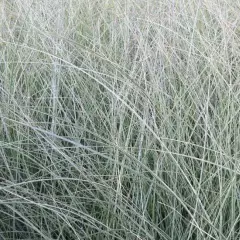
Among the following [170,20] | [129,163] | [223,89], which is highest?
[170,20]

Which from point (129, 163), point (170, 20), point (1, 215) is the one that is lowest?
point (1, 215)

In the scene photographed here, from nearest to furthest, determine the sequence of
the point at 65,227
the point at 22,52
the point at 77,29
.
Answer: the point at 65,227, the point at 22,52, the point at 77,29

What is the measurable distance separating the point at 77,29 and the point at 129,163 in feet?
2.60

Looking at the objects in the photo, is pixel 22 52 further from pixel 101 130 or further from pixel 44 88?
pixel 101 130

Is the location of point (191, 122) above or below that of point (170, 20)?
below

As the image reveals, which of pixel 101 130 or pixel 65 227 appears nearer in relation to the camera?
pixel 65 227

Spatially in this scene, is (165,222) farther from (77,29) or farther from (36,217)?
(77,29)

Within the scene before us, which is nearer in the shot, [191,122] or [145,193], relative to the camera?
[145,193]

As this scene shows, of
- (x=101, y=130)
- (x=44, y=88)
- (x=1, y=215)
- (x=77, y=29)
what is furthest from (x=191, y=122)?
(x=77, y=29)

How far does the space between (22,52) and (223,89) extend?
549 mm

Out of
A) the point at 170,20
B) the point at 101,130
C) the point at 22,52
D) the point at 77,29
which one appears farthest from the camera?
the point at 77,29

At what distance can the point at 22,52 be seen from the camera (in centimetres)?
123

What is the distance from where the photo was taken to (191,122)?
108 cm

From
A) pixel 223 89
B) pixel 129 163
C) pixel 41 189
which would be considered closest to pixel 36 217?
pixel 41 189
